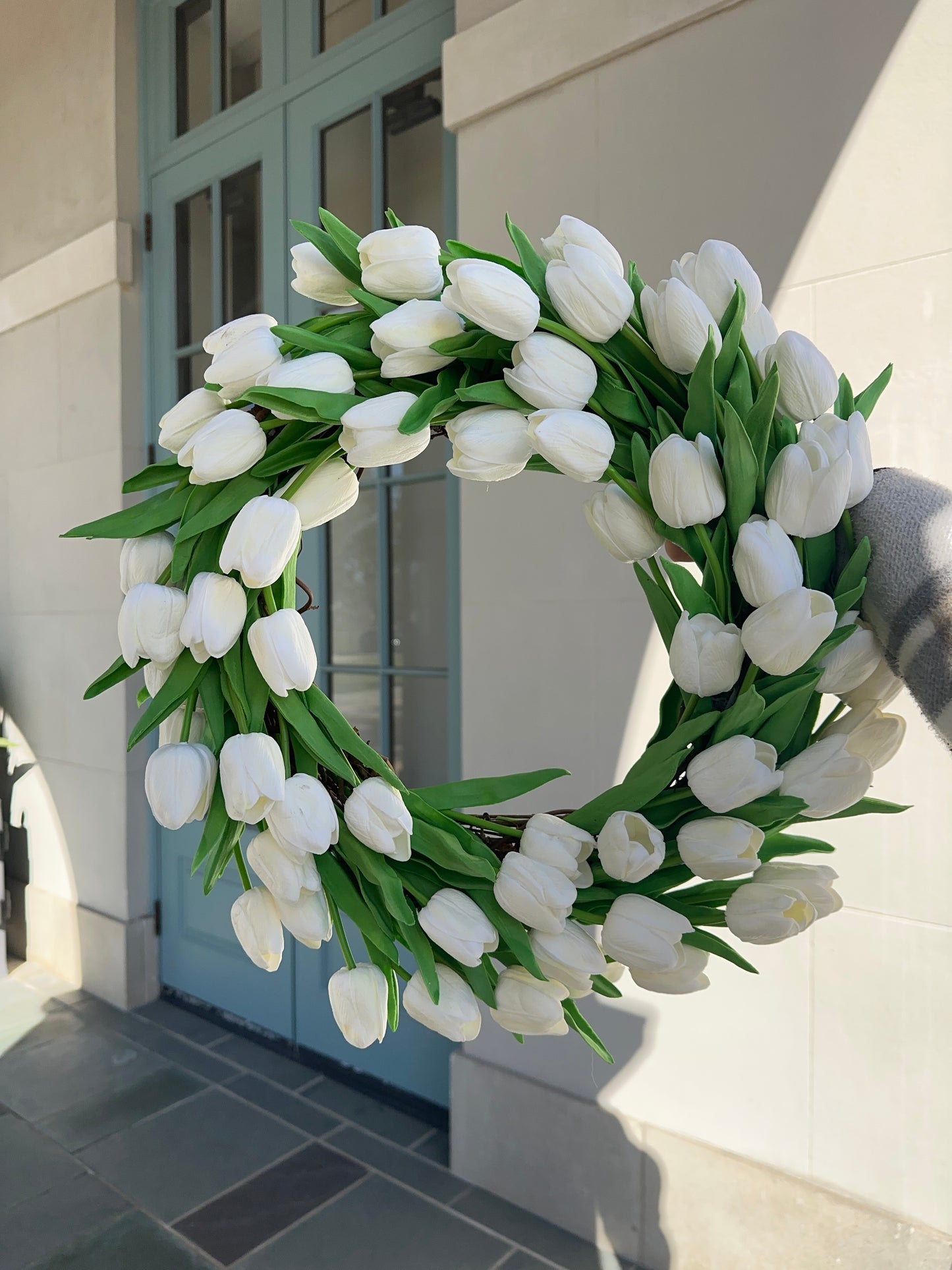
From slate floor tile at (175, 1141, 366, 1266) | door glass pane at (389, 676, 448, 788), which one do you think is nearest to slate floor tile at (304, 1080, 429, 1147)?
slate floor tile at (175, 1141, 366, 1266)

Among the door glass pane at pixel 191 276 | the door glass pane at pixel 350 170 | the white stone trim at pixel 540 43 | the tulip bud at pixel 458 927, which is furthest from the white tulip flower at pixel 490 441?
the door glass pane at pixel 191 276

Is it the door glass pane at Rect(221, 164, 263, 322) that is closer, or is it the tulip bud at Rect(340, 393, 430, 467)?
the tulip bud at Rect(340, 393, 430, 467)

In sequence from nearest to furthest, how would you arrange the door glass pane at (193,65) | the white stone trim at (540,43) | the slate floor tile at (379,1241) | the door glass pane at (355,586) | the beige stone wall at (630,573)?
the beige stone wall at (630,573) < the white stone trim at (540,43) < the slate floor tile at (379,1241) < the door glass pane at (355,586) < the door glass pane at (193,65)

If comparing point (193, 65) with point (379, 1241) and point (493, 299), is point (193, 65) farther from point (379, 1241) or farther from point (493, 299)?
point (379, 1241)

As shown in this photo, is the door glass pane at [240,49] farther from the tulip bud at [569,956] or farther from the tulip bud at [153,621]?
the tulip bud at [569,956]

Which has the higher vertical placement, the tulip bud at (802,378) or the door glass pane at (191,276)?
the door glass pane at (191,276)

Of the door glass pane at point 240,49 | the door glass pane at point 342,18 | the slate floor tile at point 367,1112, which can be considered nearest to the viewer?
the slate floor tile at point 367,1112

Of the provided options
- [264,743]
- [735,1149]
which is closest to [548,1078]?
[735,1149]

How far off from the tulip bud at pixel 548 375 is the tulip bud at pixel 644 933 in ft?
0.81

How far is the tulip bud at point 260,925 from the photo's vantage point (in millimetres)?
468

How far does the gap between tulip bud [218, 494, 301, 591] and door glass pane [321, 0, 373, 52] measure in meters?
2.35

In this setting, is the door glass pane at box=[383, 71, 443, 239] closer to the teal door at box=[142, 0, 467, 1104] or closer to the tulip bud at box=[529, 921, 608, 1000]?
the teal door at box=[142, 0, 467, 1104]

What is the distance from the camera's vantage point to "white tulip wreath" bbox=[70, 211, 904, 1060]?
41 centimetres

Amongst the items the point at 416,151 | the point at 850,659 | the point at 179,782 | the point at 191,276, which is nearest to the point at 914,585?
the point at 850,659
